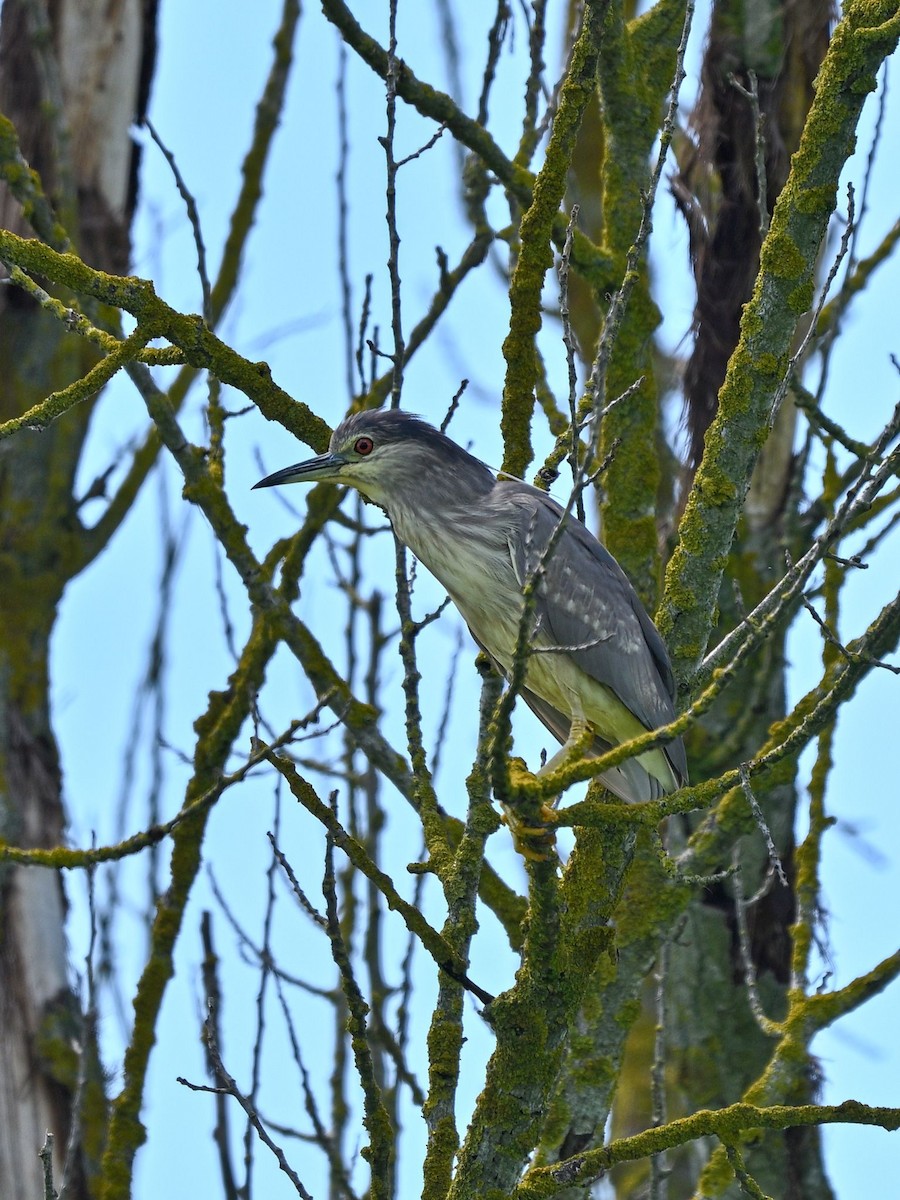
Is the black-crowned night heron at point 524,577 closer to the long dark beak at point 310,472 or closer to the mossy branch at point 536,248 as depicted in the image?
the long dark beak at point 310,472

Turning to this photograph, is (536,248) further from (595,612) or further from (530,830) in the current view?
(595,612)

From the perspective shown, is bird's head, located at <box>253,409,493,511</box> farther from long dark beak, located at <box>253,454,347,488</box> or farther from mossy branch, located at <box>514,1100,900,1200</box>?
mossy branch, located at <box>514,1100,900,1200</box>

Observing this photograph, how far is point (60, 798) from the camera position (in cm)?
553

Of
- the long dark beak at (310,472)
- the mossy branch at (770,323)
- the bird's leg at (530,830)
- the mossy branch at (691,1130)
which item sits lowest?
the mossy branch at (691,1130)

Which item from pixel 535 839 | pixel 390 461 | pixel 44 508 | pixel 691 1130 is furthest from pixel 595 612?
pixel 44 508

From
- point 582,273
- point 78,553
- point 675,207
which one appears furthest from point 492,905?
point 675,207

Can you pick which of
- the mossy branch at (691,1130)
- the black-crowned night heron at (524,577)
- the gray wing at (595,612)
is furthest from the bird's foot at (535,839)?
the gray wing at (595,612)

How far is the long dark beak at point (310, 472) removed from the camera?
14.2ft

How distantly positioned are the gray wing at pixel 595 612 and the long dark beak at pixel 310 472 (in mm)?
509

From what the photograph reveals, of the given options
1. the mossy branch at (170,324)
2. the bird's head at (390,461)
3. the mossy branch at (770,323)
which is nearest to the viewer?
the mossy branch at (170,324)

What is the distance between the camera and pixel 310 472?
4.33 metres

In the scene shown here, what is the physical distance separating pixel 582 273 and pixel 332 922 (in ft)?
7.45

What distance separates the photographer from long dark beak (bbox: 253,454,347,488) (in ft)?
14.2

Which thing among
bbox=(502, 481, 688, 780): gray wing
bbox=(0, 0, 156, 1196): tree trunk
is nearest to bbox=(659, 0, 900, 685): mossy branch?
bbox=(502, 481, 688, 780): gray wing
